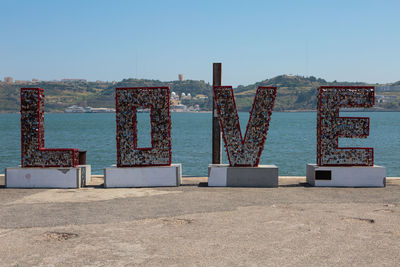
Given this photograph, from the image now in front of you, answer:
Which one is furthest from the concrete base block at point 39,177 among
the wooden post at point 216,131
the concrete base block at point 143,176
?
the wooden post at point 216,131

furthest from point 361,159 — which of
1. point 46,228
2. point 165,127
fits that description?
point 46,228

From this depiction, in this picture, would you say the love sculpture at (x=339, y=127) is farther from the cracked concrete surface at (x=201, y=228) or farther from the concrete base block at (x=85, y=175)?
the concrete base block at (x=85, y=175)

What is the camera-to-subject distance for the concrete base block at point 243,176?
1416cm

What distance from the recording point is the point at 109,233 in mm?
8711

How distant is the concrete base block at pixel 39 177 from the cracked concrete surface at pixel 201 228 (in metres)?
0.85

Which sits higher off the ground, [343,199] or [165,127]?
[165,127]

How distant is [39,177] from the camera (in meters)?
14.2

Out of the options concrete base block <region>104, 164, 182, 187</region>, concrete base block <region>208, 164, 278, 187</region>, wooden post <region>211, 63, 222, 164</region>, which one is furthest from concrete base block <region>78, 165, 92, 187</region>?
wooden post <region>211, 63, 222, 164</region>

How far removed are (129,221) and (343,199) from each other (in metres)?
5.55

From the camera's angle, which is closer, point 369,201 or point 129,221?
point 129,221

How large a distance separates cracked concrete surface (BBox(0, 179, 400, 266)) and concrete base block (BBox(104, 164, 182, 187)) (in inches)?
33.5

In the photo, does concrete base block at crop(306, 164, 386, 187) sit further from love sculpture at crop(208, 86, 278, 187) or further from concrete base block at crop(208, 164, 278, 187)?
love sculpture at crop(208, 86, 278, 187)

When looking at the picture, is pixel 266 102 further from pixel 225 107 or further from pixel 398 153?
pixel 398 153

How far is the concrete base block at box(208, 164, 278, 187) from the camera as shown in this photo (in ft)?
46.5
